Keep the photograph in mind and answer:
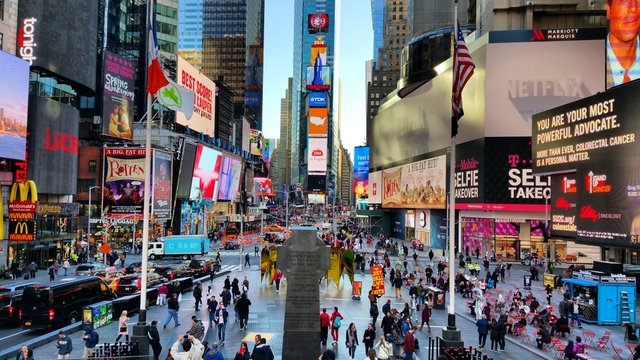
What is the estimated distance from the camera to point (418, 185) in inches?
3300

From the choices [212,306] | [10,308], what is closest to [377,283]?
[212,306]

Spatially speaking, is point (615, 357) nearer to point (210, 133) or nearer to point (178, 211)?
point (178, 211)

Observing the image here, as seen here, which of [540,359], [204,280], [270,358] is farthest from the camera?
[204,280]

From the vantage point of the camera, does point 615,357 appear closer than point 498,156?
Yes

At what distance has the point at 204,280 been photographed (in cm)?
3766

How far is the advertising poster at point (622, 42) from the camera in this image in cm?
4821

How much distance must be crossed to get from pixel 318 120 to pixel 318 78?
10.2 meters

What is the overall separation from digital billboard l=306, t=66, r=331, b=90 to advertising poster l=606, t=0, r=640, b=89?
2901 inches

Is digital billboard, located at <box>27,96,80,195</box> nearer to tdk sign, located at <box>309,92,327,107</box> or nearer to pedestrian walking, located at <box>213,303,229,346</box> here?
pedestrian walking, located at <box>213,303,229,346</box>

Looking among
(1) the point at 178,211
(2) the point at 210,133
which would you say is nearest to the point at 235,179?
(2) the point at 210,133

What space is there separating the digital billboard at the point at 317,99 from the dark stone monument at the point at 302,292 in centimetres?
10334

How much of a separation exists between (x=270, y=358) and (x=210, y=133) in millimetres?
83750

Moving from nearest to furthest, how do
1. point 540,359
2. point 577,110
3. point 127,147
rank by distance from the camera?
A: point 540,359 → point 577,110 → point 127,147

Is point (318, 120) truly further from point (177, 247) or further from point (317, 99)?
point (177, 247)
